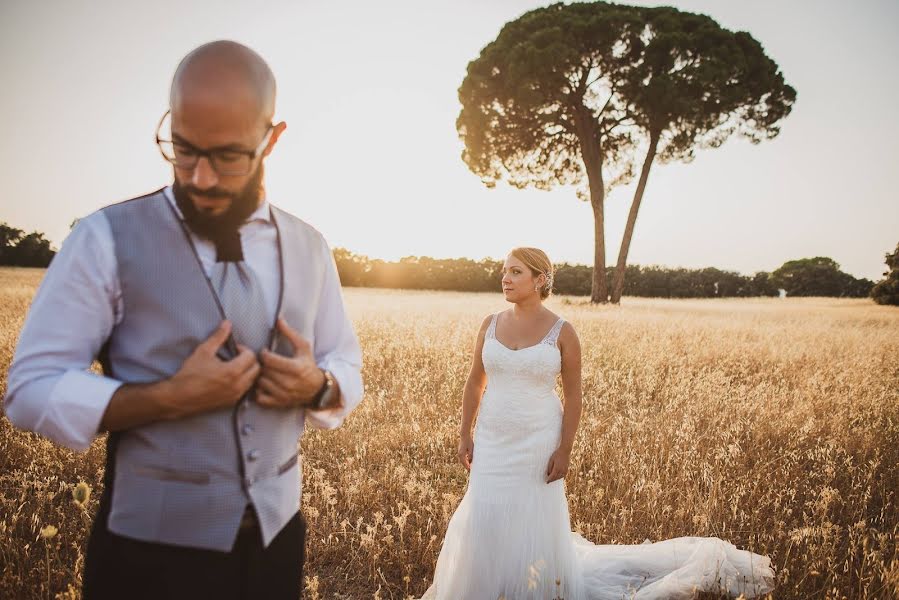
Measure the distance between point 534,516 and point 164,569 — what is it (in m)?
2.33

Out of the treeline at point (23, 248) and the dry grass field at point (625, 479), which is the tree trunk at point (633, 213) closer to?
the dry grass field at point (625, 479)

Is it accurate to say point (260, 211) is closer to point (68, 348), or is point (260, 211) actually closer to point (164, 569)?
point (68, 348)

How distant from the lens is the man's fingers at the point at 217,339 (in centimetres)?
114

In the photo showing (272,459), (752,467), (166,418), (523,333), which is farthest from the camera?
(752,467)

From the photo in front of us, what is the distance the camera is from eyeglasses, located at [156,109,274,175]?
1220mm

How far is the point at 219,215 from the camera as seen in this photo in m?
1.26

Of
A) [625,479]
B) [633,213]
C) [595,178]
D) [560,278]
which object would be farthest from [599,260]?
[625,479]

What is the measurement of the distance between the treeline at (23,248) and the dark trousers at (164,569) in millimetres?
41312

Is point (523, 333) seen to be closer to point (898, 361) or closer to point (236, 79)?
point (236, 79)

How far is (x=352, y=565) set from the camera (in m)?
3.14

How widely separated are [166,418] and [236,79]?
0.86 metres

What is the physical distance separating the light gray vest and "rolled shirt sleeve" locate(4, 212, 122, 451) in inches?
2.0

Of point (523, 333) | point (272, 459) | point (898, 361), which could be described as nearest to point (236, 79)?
point (272, 459)

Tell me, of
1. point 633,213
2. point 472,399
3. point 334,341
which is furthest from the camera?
point 633,213
